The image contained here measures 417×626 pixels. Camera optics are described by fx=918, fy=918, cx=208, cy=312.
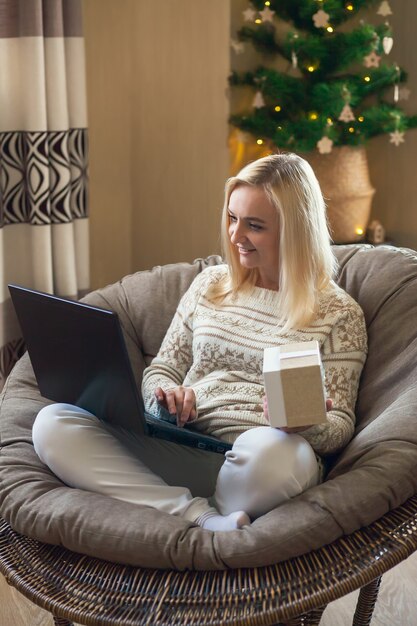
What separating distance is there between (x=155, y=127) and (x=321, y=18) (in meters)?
0.70

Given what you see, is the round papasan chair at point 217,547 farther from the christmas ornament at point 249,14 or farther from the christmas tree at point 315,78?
the christmas ornament at point 249,14

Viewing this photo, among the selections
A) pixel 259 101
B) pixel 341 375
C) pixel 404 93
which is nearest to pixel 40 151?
pixel 259 101

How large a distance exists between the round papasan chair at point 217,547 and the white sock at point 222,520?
0.05 meters

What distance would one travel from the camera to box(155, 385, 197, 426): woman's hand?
1910 millimetres

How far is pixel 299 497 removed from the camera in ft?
5.39

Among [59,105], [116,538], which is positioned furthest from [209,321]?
[59,105]

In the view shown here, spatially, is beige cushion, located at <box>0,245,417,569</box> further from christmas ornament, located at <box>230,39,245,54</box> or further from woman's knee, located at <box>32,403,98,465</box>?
christmas ornament, located at <box>230,39,245,54</box>

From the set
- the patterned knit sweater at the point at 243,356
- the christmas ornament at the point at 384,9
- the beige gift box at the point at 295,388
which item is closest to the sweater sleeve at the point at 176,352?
the patterned knit sweater at the point at 243,356

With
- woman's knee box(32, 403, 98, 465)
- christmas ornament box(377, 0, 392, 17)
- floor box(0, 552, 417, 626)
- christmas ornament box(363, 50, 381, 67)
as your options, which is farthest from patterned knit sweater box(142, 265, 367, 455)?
christmas ornament box(377, 0, 392, 17)

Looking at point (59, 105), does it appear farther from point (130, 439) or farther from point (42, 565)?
point (42, 565)

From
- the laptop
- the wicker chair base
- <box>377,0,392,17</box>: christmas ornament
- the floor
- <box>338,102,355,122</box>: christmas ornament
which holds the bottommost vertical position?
the floor

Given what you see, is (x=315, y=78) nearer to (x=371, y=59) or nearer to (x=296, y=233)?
(x=371, y=59)

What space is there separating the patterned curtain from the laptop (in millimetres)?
915

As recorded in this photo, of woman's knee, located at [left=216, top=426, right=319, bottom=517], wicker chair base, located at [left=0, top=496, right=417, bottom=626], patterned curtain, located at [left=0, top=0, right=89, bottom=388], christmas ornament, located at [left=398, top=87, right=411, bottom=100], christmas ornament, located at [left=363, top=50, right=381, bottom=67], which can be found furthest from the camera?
christmas ornament, located at [left=398, top=87, right=411, bottom=100]
